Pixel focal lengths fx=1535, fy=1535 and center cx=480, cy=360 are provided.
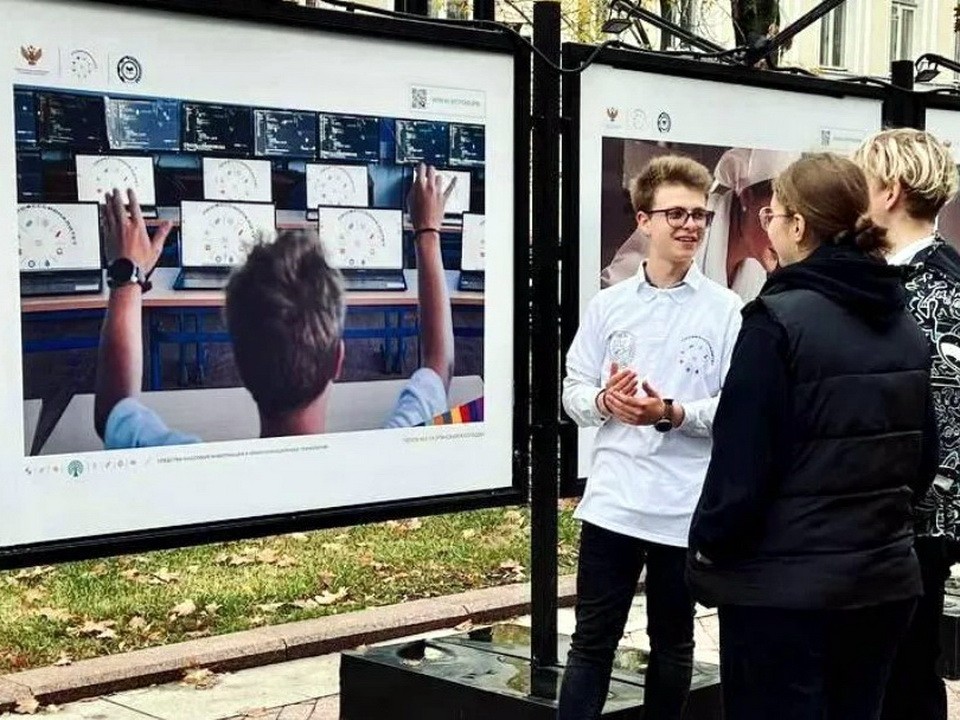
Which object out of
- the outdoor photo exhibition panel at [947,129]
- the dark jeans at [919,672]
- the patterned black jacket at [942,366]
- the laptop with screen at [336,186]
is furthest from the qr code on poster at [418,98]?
the outdoor photo exhibition panel at [947,129]

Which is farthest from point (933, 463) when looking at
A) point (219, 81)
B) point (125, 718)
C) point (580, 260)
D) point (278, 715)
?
point (125, 718)

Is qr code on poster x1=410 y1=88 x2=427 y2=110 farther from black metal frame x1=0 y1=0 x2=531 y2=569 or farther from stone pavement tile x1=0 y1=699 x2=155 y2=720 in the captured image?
stone pavement tile x1=0 y1=699 x2=155 y2=720

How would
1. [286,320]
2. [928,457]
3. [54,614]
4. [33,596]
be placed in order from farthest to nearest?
1. [33,596]
2. [54,614]
3. [286,320]
4. [928,457]

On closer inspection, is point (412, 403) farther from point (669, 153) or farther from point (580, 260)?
point (669, 153)

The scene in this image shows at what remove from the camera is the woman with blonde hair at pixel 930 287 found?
410 centimetres

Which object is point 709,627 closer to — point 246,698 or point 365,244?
point 246,698

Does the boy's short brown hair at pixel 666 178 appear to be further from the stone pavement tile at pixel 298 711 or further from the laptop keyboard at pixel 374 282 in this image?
the stone pavement tile at pixel 298 711

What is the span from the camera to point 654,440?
14.6ft

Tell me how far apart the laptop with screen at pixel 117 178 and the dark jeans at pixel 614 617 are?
5.25 feet

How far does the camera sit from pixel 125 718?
5.69 metres

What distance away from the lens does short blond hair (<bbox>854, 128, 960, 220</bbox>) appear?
4.15 meters

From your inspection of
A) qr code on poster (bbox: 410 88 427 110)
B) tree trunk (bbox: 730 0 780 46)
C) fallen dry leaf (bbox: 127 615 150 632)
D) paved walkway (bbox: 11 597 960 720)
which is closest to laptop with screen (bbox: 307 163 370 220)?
qr code on poster (bbox: 410 88 427 110)

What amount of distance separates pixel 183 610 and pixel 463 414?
102 inches

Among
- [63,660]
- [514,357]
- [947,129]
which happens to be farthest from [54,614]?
[947,129]
